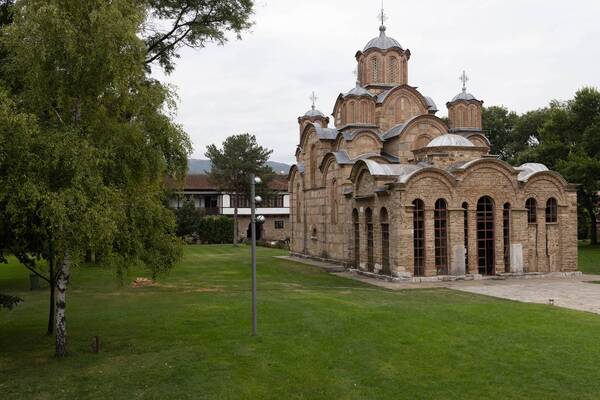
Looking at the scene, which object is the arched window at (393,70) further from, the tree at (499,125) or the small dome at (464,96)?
the tree at (499,125)

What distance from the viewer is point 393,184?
2281 centimetres

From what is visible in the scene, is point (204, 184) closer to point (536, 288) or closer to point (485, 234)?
point (485, 234)

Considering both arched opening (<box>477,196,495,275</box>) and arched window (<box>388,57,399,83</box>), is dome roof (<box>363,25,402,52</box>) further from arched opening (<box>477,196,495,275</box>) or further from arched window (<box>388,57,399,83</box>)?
arched opening (<box>477,196,495,275</box>)

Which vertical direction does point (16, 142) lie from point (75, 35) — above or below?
below

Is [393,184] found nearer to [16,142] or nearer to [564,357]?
[564,357]

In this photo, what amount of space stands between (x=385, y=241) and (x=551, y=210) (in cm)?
793

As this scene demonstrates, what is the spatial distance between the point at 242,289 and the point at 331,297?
4343 mm

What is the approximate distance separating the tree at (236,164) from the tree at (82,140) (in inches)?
1479

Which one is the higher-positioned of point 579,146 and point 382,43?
point 382,43

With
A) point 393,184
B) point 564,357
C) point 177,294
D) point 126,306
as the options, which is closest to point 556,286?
point 393,184

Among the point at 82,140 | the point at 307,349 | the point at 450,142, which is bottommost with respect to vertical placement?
the point at 307,349

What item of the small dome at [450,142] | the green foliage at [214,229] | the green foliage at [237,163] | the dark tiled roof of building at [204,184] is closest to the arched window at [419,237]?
the small dome at [450,142]

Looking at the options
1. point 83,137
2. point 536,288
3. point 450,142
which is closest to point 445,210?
point 450,142

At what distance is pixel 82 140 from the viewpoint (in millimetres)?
9680
